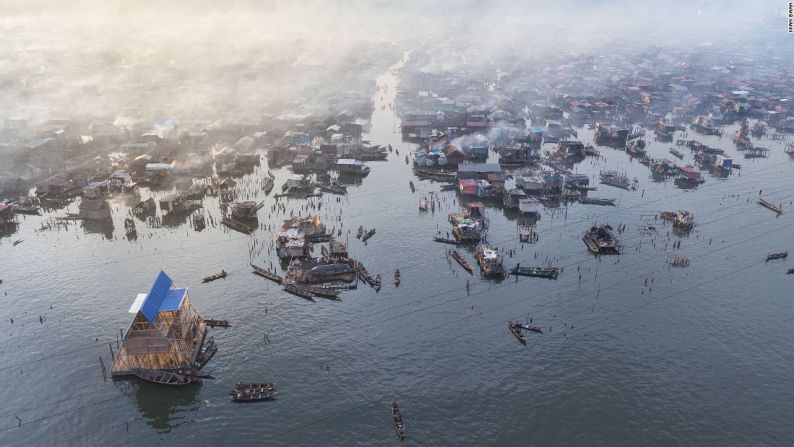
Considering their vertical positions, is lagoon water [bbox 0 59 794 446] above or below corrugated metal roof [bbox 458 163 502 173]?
below

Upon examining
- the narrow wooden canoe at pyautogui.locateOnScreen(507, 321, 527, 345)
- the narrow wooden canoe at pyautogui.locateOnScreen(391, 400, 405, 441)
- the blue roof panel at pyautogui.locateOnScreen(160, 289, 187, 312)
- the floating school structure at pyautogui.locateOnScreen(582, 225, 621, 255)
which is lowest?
the narrow wooden canoe at pyautogui.locateOnScreen(391, 400, 405, 441)

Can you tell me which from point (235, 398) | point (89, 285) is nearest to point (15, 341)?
point (89, 285)

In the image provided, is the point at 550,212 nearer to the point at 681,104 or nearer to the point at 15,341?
the point at 15,341

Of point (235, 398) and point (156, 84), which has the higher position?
point (156, 84)

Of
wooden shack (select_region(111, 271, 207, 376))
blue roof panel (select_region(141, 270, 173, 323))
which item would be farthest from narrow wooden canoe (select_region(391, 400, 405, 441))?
blue roof panel (select_region(141, 270, 173, 323))

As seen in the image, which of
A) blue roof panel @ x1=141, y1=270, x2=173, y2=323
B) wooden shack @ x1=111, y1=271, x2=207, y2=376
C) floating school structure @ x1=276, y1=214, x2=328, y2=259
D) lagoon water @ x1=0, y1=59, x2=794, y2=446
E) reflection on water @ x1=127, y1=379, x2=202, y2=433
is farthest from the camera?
floating school structure @ x1=276, y1=214, x2=328, y2=259

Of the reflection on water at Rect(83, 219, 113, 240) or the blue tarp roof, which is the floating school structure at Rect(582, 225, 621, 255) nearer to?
the blue tarp roof

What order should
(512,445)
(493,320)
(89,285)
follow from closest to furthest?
(512,445)
(493,320)
(89,285)

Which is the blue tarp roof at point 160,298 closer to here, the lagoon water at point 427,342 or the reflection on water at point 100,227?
the lagoon water at point 427,342
